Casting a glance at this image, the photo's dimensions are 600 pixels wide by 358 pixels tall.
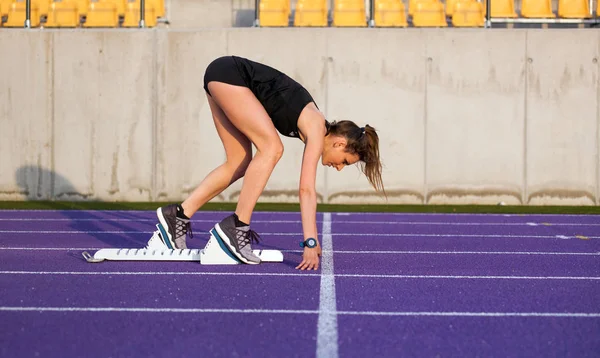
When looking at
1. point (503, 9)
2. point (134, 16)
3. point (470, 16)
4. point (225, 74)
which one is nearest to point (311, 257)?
point (225, 74)

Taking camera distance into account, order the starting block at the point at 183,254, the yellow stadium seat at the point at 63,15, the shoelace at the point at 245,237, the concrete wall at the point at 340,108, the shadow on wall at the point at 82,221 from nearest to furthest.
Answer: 1. the shoelace at the point at 245,237
2. the starting block at the point at 183,254
3. the shadow on wall at the point at 82,221
4. the concrete wall at the point at 340,108
5. the yellow stadium seat at the point at 63,15

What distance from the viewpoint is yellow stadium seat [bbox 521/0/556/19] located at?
45.5 feet

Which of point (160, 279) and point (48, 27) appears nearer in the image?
point (160, 279)

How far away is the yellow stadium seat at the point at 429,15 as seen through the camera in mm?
13248

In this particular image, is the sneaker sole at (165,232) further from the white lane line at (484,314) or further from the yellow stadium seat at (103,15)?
the yellow stadium seat at (103,15)

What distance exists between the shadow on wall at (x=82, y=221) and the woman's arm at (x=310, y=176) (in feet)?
6.90

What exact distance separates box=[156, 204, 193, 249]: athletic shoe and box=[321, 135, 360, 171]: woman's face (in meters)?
1.08

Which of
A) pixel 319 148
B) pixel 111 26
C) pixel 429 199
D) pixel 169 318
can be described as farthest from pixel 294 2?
pixel 169 318

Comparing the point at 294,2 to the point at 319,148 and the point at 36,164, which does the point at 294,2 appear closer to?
the point at 36,164

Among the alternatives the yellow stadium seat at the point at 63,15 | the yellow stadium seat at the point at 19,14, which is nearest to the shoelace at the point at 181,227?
the yellow stadium seat at the point at 63,15

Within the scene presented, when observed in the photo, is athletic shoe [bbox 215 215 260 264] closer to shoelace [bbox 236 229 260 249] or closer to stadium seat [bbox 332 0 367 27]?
shoelace [bbox 236 229 260 249]

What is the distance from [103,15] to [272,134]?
8.99m

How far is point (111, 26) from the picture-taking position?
13.3 metres

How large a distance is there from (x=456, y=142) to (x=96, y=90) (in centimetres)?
544
